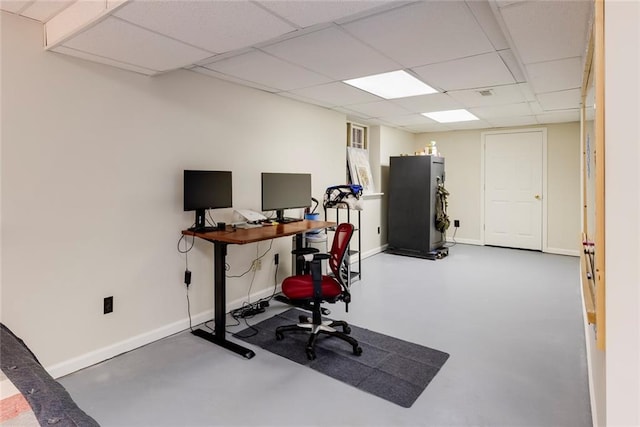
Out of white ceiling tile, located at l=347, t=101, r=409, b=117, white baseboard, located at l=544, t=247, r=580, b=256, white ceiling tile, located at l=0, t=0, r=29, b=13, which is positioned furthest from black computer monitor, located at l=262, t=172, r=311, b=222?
white baseboard, located at l=544, t=247, r=580, b=256

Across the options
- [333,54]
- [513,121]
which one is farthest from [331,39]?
[513,121]

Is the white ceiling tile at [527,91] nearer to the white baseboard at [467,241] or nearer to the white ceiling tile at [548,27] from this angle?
the white ceiling tile at [548,27]

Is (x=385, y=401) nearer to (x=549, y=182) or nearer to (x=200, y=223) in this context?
(x=200, y=223)

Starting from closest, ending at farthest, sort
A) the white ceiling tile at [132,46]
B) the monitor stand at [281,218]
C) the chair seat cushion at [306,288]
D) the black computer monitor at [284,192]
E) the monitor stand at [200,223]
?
the white ceiling tile at [132,46] → the chair seat cushion at [306,288] → the monitor stand at [200,223] → the black computer monitor at [284,192] → the monitor stand at [281,218]

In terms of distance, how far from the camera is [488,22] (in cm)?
224

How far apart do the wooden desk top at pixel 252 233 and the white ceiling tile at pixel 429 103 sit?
75.2 inches

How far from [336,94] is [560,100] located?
2.73 meters

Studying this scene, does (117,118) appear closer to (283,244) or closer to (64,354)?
(64,354)

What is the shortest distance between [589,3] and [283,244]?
334 centimetres

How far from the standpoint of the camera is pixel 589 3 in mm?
1847

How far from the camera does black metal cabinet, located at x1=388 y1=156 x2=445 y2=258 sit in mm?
6043

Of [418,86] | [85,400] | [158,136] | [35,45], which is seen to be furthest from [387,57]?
[85,400]

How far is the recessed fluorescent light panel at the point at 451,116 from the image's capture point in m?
5.18

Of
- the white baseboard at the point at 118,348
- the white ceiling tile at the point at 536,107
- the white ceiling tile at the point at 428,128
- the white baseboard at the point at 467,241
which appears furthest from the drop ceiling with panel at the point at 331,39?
the white baseboard at the point at 467,241
